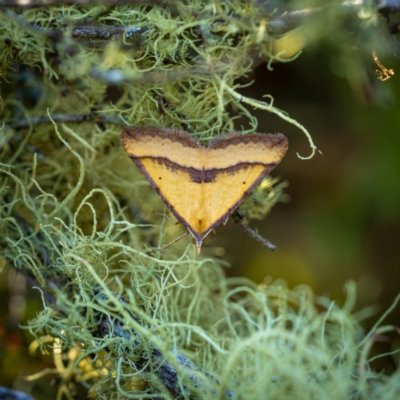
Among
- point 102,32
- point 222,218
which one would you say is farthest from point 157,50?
point 222,218

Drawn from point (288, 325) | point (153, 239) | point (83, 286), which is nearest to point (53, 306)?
point (83, 286)

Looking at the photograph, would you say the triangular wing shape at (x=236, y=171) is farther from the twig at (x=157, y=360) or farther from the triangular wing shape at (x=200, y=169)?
the twig at (x=157, y=360)

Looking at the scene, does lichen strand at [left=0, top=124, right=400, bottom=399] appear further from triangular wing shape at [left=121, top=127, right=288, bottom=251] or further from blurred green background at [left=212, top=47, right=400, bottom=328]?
blurred green background at [left=212, top=47, right=400, bottom=328]

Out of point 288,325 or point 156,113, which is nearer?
point 156,113

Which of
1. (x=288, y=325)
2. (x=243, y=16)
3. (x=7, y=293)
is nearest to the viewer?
(x=243, y=16)

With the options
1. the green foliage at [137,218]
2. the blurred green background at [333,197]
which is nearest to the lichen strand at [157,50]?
the green foliage at [137,218]

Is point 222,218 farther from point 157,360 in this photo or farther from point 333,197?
point 333,197

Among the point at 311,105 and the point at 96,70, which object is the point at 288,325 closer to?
the point at 311,105
